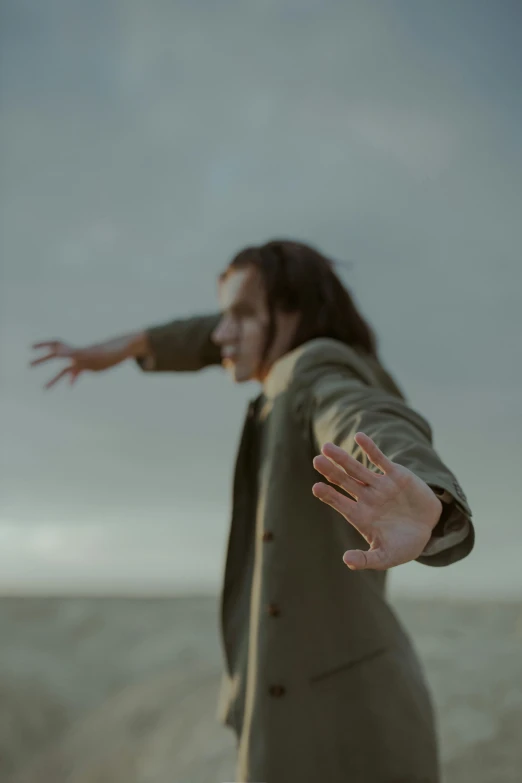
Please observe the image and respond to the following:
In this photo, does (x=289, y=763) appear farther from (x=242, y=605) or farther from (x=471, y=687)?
(x=471, y=687)

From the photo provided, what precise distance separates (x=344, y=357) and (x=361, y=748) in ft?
1.51

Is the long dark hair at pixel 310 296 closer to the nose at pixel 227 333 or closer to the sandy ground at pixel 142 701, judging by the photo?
the nose at pixel 227 333

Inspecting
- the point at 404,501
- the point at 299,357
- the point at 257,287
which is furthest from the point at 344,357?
the point at 404,501

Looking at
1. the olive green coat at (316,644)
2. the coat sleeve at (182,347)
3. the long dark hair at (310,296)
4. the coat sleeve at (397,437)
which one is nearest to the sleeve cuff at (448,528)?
the coat sleeve at (397,437)

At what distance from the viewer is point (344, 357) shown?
0.97 meters

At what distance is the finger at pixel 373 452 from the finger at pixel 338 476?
0.02 m

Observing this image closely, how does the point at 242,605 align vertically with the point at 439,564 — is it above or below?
below

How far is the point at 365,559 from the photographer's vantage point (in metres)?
0.55

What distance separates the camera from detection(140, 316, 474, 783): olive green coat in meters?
0.89

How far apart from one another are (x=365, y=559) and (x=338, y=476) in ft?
→ 0.21

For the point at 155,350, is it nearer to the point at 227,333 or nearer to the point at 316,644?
the point at 227,333

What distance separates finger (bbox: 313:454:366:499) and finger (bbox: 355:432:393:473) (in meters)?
0.02

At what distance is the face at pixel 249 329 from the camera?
3.92 ft

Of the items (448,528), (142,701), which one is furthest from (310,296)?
(142,701)
